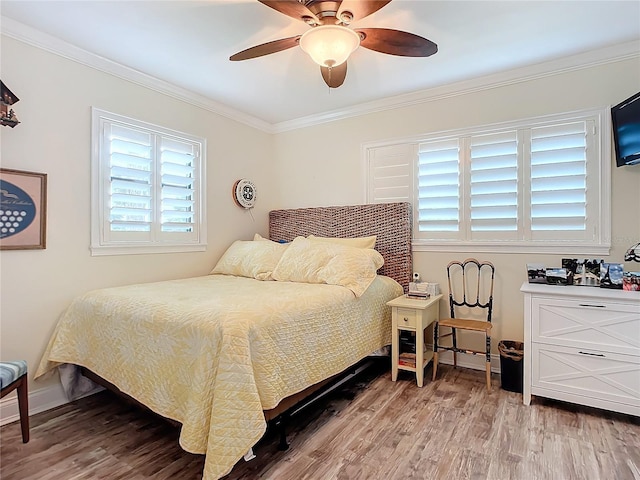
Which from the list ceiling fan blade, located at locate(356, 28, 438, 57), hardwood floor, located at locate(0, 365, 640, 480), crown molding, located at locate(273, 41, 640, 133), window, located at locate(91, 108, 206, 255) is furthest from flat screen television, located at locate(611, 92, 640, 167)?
window, located at locate(91, 108, 206, 255)

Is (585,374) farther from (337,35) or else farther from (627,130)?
(337,35)

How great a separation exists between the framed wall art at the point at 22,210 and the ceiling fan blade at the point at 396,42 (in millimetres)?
2288

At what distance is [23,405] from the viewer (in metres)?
2.01

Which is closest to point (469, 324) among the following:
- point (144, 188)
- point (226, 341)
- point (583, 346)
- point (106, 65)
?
point (583, 346)

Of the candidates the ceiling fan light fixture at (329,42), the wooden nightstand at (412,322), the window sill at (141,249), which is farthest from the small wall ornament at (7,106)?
the wooden nightstand at (412,322)

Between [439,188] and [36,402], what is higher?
[439,188]

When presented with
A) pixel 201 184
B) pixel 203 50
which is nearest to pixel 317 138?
pixel 201 184

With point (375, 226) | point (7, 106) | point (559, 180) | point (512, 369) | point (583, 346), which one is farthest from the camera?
point (375, 226)

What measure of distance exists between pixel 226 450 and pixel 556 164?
3.01 metres

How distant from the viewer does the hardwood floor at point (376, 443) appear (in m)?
1.78

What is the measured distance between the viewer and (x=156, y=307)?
2.00 metres

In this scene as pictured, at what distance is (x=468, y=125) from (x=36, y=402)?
13.0 feet

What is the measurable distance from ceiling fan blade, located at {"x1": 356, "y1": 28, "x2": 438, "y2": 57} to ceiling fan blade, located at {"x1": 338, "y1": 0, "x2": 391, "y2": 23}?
3.6 inches

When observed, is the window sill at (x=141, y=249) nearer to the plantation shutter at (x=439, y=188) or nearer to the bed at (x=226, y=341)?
the bed at (x=226, y=341)
